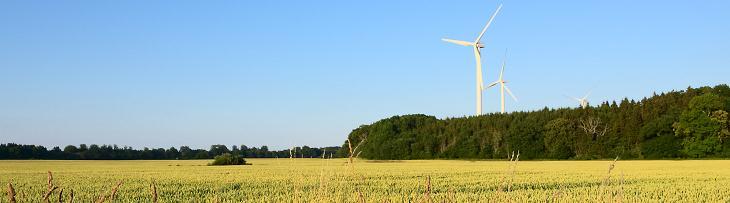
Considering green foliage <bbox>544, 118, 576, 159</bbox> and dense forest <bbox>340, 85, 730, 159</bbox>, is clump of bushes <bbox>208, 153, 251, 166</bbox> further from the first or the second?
green foliage <bbox>544, 118, 576, 159</bbox>

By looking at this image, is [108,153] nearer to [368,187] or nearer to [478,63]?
[478,63]

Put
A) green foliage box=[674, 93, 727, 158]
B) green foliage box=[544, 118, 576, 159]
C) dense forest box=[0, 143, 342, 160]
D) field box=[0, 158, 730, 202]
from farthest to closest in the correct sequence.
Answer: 1. dense forest box=[0, 143, 342, 160]
2. green foliage box=[544, 118, 576, 159]
3. green foliage box=[674, 93, 727, 158]
4. field box=[0, 158, 730, 202]

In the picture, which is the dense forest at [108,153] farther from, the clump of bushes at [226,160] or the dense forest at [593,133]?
the clump of bushes at [226,160]

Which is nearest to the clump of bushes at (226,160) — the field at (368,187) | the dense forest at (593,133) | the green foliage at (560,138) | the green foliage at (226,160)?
the green foliage at (226,160)

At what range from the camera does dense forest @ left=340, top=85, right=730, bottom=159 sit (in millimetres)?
81531

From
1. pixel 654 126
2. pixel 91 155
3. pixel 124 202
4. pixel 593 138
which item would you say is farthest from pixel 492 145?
pixel 124 202

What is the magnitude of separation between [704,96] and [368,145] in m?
62.9

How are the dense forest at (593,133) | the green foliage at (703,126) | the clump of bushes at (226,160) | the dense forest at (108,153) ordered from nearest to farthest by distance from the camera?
the clump of bushes at (226,160), the green foliage at (703,126), the dense forest at (593,133), the dense forest at (108,153)

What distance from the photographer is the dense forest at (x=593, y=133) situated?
81.5 m

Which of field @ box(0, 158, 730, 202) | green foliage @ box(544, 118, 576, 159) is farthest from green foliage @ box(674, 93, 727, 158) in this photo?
field @ box(0, 158, 730, 202)

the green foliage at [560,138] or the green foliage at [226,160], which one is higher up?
the green foliage at [560,138]

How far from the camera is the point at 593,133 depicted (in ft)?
309

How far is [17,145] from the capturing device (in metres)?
120

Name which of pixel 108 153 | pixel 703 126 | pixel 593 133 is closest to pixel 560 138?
pixel 593 133
